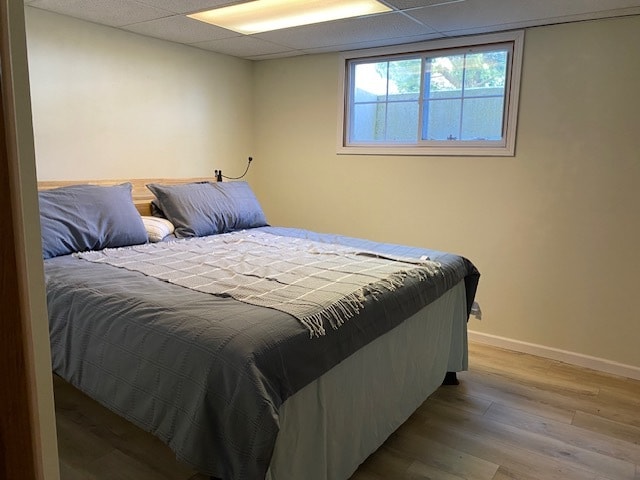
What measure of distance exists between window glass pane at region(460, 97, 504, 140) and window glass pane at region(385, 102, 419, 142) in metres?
0.37

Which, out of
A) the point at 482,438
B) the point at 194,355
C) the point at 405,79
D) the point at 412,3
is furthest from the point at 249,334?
the point at 405,79

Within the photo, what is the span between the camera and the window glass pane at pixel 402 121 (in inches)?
141

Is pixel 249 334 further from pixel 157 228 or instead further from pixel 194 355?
pixel 157 228

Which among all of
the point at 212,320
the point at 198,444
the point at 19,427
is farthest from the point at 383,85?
the point at 19,427

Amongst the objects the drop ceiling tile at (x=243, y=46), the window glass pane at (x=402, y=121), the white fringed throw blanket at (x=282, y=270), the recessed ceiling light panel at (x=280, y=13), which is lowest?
the white fringed throw blanket at (x=282, y=270)

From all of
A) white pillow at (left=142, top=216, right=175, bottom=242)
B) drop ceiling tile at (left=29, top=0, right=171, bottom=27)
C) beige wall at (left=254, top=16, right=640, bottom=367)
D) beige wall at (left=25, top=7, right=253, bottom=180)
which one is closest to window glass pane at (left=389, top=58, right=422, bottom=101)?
beige wall at (left=254, top=16, right=640, bottom=367)

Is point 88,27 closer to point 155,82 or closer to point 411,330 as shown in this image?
point 155,82

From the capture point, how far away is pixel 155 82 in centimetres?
347

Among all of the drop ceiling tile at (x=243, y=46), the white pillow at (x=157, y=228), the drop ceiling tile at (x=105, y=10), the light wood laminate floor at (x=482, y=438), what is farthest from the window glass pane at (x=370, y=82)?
the light wood laminate floor at (x=482, y=438)

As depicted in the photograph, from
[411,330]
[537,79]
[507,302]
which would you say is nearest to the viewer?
[411,330]

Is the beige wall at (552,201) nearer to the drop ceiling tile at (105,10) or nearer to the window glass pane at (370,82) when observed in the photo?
the window glass pane at (370,82)

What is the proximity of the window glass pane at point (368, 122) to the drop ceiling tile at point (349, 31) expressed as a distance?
0.53 meters

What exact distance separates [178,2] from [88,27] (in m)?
0.80

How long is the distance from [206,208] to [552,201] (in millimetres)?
2246
